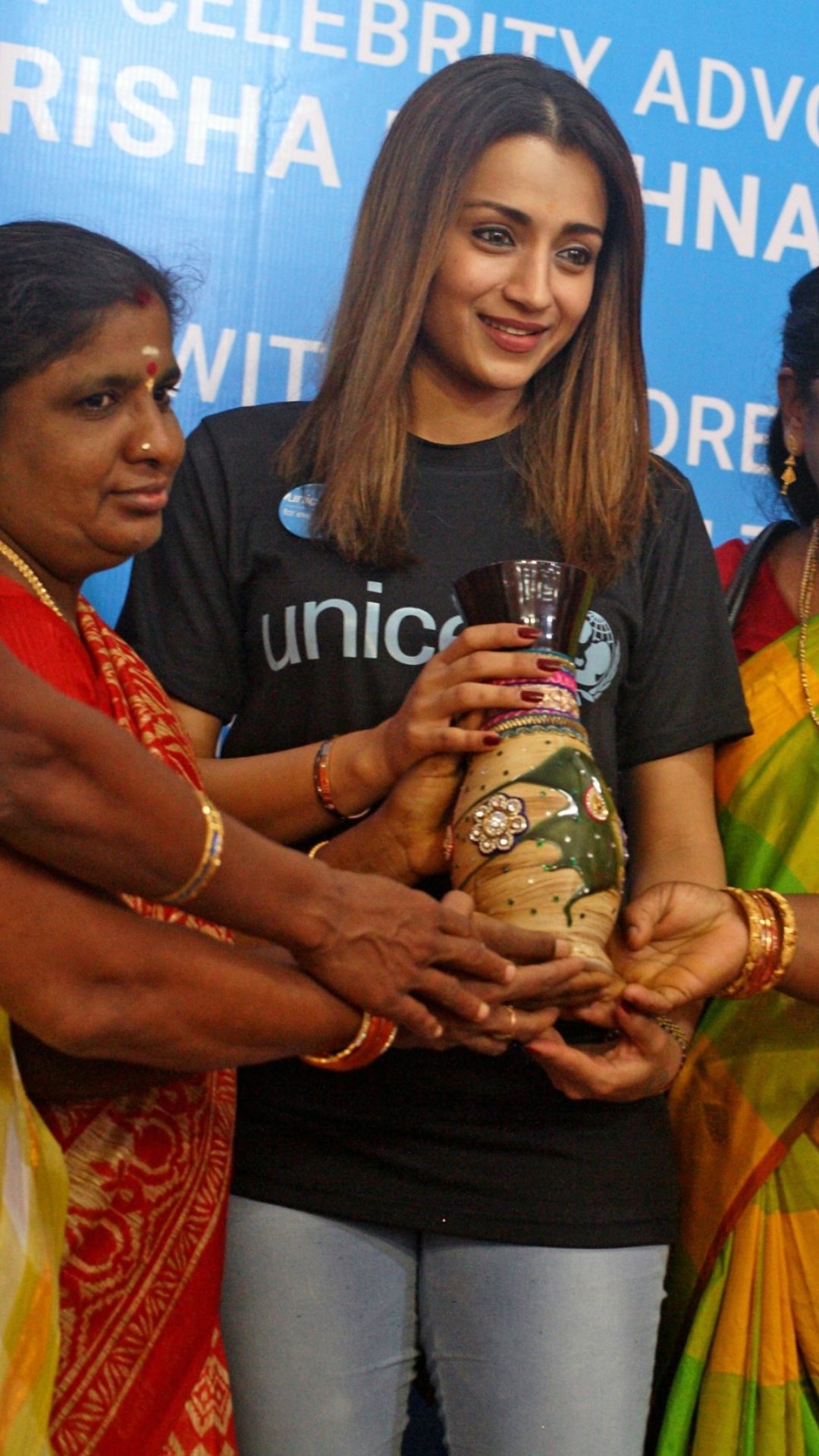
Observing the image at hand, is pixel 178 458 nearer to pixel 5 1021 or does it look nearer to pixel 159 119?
pixel 5 1021

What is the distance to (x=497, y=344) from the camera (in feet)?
5.44

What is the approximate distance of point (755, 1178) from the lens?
5.49ft

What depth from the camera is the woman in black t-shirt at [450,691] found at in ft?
4.74

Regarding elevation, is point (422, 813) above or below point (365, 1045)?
above

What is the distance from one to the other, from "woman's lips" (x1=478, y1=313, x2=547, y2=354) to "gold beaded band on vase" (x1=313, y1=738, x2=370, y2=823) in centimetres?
46

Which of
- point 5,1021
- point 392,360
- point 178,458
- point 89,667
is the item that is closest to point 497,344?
point 392,360

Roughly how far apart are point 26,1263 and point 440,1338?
22.0 inches

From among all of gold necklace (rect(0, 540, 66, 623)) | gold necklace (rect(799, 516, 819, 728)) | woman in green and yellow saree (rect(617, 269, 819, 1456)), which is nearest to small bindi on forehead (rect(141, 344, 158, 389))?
gold necklace (rect(0, 540, 66, 623))

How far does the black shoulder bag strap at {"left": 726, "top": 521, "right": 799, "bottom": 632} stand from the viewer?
1.90 metres

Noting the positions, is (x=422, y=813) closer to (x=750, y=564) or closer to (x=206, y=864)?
(x=206, y=864)

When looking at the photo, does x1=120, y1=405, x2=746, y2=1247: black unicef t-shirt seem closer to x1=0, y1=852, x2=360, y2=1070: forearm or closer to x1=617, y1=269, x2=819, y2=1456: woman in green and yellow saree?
x1=617, y1=269, x2=819, y2=1456: woman in green and yellow saree

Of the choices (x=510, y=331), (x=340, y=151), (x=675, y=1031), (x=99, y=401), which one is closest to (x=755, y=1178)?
(x=675, y=1031)

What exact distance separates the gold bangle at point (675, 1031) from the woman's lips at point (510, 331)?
69 cm

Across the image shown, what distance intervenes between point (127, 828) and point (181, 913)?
1.04 ft
